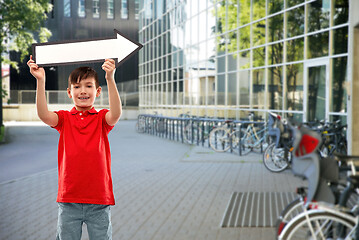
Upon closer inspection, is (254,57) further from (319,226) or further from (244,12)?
(319,226)

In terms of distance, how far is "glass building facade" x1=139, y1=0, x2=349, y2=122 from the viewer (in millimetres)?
11164

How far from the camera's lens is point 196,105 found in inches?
826

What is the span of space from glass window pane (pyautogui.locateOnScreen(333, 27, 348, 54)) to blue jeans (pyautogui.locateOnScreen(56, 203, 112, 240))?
9.34m

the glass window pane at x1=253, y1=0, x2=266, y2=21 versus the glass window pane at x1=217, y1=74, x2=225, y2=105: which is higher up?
the glass window pane at x1=253, y1=0, x2=266, y2=21

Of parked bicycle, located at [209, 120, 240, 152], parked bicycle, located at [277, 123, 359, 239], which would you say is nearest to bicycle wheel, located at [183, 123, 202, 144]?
parked bicycle, located at [209, 120, 240, 152]

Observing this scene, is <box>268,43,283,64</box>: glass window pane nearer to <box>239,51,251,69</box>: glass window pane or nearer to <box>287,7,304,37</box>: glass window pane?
<box>287,7,304,37</box>: glass window pane

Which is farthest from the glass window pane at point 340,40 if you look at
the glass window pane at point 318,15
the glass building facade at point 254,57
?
the glass window pane at point 318,15

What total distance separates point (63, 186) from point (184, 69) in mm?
20750

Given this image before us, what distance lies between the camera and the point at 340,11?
35.7ft

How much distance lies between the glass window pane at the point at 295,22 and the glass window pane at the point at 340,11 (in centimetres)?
158

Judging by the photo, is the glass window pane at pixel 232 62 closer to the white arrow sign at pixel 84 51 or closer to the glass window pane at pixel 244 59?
the glass window pane at pixel 244 59

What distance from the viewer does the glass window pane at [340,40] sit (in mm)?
10648

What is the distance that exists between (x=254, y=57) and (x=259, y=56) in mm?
374

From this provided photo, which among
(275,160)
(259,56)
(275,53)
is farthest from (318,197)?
(259,56)
